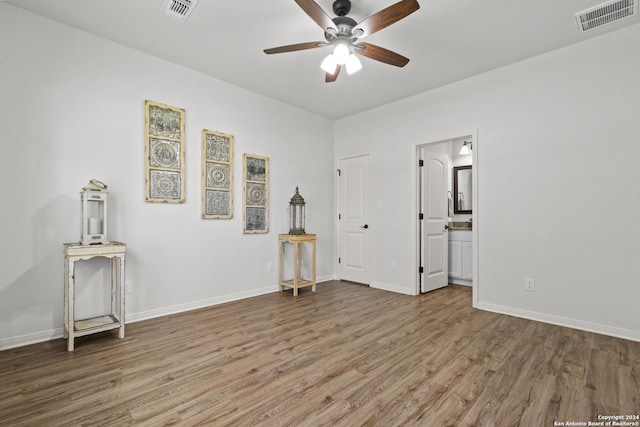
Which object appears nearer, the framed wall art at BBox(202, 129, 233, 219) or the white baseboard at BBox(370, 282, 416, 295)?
the framed wall art at BBox(202, 129, 233, 219)

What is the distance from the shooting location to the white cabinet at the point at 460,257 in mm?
4727

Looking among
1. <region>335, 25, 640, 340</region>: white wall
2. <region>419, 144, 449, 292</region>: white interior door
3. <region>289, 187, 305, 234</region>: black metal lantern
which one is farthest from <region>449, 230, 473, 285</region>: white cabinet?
<region>289, 187, 305, 234</region>: black metal lantern

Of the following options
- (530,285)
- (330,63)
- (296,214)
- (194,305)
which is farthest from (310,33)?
(530,285)

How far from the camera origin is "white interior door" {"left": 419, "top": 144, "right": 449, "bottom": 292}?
167 inches

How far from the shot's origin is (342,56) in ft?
7.88

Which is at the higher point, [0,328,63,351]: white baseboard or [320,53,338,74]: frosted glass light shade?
[320,53,338,74]: frosted glass light shade

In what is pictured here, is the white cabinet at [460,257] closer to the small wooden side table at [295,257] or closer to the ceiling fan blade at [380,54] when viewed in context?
the small wooden side table at [295,257]

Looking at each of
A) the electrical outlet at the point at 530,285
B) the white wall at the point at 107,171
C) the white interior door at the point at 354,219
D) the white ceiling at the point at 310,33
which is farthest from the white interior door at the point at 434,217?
the white wall at the point at 107,171

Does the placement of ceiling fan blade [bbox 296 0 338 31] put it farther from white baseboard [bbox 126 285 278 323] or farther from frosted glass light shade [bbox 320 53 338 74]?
white baseboard [bbox 126 285 278 323]

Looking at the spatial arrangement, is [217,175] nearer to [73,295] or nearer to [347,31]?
[73,295]

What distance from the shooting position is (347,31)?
2.38 meters

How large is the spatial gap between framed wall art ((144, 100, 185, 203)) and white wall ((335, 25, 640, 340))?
10.3 feet

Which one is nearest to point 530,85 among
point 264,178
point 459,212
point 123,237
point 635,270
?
point 635,270

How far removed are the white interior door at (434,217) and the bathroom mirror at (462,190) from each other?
25.5 inches
